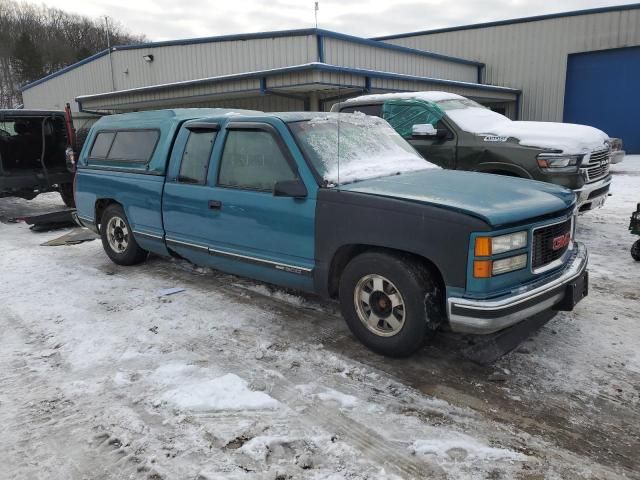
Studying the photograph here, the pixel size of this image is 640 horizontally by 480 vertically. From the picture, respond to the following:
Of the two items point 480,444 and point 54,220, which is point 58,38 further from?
point 480,444

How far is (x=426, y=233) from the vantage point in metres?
3.23

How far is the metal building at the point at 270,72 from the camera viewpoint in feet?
44.0

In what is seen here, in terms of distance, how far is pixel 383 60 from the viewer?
15.7 meters

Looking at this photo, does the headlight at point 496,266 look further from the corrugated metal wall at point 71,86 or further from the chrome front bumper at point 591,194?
the corrugated metal wall at point 71,86

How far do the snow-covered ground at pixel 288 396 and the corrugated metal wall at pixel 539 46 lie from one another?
18.5m

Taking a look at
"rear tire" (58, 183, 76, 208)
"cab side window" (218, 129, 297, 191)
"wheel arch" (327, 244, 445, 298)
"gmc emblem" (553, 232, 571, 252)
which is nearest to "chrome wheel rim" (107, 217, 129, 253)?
"cab side window" (218, 129, 297, 191)

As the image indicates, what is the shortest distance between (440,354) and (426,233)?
3.48 feet

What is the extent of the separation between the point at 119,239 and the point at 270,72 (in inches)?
318

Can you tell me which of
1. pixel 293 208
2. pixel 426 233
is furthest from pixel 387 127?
pixel 426 233

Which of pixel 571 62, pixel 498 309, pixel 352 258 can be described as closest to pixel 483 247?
pixel 498 309

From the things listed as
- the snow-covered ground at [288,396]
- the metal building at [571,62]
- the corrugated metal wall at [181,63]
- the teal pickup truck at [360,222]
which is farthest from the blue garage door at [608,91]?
the teal pickup truck at [360,222]

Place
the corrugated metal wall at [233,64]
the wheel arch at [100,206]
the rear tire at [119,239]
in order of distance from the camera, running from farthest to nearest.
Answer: the corrugated metal wall at [233,64]
the wheel arch at [100,206]
the rear tire at [119,239]

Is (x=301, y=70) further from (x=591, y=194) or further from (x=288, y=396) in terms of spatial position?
(x=288, y=396)

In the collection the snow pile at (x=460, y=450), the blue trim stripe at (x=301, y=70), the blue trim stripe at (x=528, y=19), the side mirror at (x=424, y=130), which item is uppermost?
the blue trim stripe at (x=528, y=19)
